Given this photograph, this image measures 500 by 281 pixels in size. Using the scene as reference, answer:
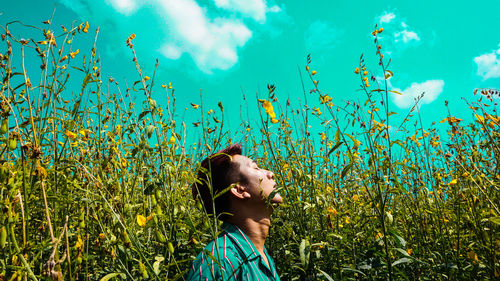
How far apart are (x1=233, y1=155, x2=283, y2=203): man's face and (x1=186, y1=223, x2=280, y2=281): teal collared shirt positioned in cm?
22

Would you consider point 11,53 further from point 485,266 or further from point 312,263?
point 485,266

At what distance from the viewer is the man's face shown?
70.8 inches

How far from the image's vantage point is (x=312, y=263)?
1.65 m

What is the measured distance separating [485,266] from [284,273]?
3.52 feet

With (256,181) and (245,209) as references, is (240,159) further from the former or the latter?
(245,209)

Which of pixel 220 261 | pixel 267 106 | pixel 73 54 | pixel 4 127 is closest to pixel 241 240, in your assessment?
pixel 220 261

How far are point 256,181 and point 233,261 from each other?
0.48m

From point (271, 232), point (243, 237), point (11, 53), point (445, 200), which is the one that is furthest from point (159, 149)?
point (445, 200)

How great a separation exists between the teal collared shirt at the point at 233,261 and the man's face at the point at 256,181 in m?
0.22

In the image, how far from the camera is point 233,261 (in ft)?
4.91

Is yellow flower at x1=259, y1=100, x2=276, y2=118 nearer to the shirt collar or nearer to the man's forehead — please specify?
the man's forehead

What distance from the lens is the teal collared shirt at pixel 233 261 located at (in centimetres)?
135

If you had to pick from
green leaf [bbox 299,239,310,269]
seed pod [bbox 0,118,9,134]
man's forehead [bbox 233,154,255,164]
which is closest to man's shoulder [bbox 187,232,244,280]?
green leaf [bbox 299,239,310,269]

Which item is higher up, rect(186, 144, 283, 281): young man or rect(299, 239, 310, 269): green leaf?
rect(186, 144, 283, 281): young man
